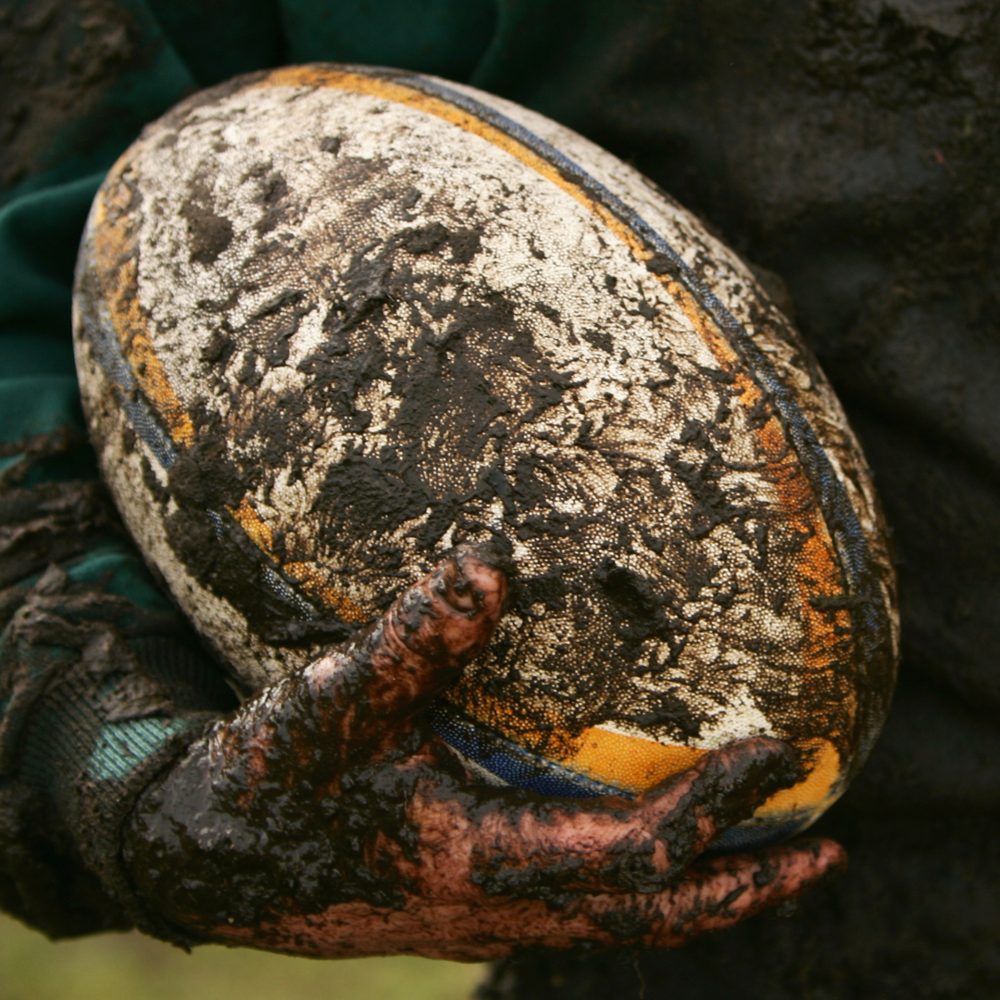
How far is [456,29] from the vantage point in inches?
60.3

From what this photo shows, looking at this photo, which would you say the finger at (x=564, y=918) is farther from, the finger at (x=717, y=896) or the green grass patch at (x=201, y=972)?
the green grass patch at (x=201, y=972)

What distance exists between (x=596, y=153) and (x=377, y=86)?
32 cm

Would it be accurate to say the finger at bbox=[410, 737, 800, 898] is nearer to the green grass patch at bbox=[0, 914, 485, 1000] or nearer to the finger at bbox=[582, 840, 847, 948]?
the finger at bbox=[582, 840, 847, 948]

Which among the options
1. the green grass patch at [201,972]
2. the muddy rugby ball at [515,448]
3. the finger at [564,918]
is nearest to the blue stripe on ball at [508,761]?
the muddy rugby ball at [515,448]

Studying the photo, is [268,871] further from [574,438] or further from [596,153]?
[596,153]

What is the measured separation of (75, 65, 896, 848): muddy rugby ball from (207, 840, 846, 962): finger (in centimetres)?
6

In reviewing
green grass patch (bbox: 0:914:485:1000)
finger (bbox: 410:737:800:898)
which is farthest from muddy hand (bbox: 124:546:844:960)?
green grass patch (bbox: 0:914:485:1000)

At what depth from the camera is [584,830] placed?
0.98m

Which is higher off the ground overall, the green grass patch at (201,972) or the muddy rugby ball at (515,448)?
the muddy rugby ball at (515,448)

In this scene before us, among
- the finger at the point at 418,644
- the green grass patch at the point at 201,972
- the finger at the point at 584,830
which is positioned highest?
the finger at the point at 418,644

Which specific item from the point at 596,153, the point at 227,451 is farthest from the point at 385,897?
the point at 596,153

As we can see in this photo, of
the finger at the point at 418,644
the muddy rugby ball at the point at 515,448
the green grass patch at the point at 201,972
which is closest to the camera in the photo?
the finger at the point at 418,644

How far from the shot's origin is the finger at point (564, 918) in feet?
3.44

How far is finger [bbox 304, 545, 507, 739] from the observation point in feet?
2.96
